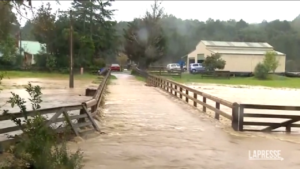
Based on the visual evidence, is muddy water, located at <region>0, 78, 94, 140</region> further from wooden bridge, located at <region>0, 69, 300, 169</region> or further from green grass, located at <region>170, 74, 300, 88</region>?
green grass, located at <region>170, 74, 300, 88</region>

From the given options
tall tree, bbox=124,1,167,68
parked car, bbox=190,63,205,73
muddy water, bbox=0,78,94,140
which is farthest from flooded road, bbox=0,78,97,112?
parked car, bbox=190,63,205,73

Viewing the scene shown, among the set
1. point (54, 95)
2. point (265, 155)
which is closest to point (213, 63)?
point (54, 95)

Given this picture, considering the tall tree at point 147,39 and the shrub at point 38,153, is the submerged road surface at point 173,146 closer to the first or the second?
the shrub at point 38,153

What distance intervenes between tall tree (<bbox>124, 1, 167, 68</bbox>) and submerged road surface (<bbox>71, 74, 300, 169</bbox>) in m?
42.2

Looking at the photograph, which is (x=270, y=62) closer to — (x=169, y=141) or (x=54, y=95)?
(x=54, y=95)

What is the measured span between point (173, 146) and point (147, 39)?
46.9 meters

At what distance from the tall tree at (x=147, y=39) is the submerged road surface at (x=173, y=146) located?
42158 mm

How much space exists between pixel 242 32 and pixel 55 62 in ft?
199

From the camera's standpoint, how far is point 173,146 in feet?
27.3

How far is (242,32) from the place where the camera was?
99812 millimetres

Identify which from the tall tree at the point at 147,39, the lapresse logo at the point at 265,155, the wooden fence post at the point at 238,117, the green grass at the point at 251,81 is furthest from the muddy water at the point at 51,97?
the tall tree at the point at 147,39

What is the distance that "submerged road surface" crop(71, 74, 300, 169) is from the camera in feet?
22.3

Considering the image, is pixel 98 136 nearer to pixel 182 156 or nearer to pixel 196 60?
pixel 182 156

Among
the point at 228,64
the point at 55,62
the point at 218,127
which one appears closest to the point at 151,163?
the point at 218,127
